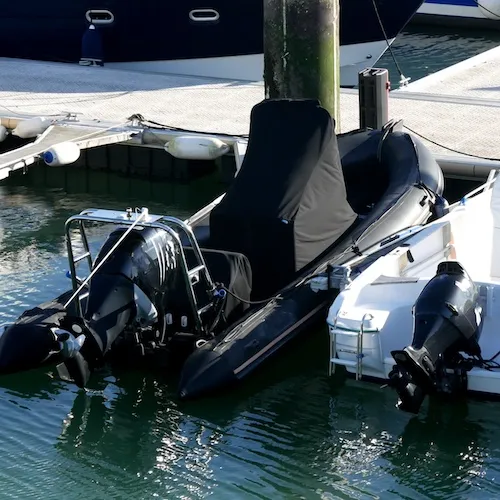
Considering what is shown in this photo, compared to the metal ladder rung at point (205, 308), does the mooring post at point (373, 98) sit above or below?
above

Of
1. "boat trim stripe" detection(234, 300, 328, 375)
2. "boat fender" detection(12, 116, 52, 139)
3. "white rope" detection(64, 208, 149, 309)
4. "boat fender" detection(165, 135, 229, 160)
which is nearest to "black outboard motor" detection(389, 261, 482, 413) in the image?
"boat trim stripe" detection(234, 300, 328, 375)

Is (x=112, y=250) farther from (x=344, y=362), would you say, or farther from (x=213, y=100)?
(x=213, y=100)

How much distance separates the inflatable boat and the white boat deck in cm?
351

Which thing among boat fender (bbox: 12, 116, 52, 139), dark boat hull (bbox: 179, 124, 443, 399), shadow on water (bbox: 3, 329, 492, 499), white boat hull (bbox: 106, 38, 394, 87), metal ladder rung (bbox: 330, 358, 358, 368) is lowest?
shadow on water (bbox: 3, 329, 492, 499)

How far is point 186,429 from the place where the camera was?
6785mm

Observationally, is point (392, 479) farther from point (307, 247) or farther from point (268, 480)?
point (307, 247)

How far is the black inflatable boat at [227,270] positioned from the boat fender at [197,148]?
244 centimetres

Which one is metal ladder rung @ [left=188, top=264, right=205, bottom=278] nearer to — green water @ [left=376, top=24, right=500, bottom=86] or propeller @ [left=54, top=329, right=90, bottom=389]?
propeller @ [left=54, top=329, right=90, bottom=389]

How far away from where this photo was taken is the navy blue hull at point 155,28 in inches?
587

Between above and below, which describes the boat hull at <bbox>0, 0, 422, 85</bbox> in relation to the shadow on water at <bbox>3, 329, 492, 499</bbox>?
above

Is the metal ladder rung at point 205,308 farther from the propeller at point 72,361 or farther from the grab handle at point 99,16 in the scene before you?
the grab handle at point 99,16

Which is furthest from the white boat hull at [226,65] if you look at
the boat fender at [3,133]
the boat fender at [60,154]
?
the boat fender at [60,154]

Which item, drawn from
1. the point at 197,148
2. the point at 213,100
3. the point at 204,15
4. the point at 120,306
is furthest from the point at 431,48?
the point at 120,306

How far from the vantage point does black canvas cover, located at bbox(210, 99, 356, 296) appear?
7555 millimetres
